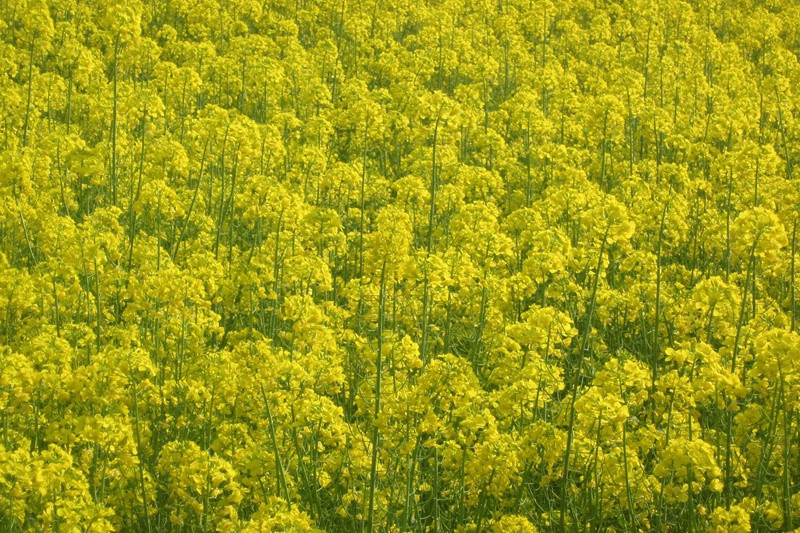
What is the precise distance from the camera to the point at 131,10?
734 cm

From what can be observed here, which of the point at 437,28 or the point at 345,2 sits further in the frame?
the point at 345,2

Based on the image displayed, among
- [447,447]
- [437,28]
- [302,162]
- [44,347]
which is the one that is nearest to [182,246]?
[302,162]

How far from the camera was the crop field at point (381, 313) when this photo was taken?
4668mm

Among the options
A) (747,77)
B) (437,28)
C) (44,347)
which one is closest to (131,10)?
(44,347)

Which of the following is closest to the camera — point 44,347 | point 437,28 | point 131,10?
point 44,347

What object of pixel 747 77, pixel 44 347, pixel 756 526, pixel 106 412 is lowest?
pixel 756 526

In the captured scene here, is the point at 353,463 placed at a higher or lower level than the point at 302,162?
lower

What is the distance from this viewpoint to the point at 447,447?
4855 mm

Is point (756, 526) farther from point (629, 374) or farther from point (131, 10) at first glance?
point (131, 10)

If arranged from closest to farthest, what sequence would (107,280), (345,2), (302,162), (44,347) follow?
(44,347) < (107,280) < (302,162) < (345,2)

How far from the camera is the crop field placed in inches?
184

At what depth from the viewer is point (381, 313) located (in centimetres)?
475

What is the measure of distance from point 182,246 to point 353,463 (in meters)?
3.41

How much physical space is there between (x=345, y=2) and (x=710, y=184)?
8024 mm
